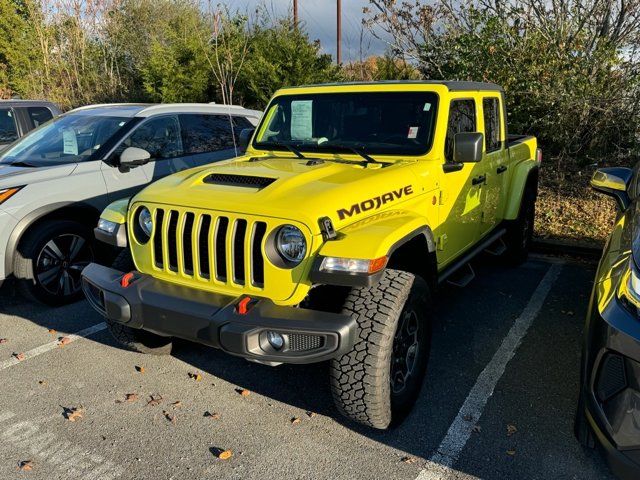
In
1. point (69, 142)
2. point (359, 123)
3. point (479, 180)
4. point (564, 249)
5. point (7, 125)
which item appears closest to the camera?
point (359, 123)

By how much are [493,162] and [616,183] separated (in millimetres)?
1163

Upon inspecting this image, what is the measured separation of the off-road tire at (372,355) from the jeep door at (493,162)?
6.53 feet

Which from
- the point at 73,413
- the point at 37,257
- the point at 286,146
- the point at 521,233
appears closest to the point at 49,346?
the point at 37,257

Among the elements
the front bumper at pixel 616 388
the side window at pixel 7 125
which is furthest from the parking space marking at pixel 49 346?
the side window at pixel 7 125

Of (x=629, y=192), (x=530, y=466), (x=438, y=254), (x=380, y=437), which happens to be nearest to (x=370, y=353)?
(x=380, y=437)

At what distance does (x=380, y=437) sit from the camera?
2.91 metres

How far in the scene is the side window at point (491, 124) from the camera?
4489 mm

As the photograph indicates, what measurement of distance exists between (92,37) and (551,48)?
12.7 metres

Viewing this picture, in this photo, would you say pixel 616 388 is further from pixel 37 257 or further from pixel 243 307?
pixel 37 257

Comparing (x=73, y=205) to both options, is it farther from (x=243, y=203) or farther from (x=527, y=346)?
(x=527, y=346)

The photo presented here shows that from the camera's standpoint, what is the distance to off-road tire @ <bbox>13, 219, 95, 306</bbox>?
4.42m

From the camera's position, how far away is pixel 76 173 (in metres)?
4.79

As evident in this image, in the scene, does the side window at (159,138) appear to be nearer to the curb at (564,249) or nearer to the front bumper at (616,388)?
the curb at (564,249)

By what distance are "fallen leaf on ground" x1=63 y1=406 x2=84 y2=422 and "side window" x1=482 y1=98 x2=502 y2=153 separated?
361 centimetres
